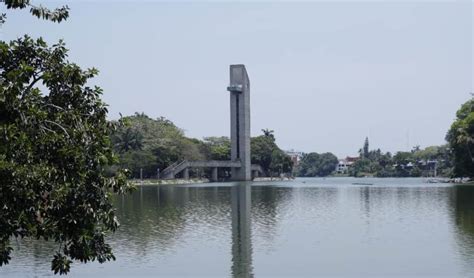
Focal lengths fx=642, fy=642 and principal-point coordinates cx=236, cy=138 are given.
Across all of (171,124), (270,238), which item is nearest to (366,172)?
(171,124)

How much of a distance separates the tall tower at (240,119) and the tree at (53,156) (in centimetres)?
9039

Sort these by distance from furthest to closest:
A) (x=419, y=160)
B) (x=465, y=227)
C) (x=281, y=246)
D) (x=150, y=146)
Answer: (x=419, y=160), (x=150, y=146), (x=465, y=227), (x=281, y=246)

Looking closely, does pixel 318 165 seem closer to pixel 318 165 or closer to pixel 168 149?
pixel 318 165

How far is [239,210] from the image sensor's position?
3422 cm

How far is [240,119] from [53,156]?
94.0m

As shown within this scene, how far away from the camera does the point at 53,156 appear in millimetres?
7434

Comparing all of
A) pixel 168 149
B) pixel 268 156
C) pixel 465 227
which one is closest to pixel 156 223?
pixel 465 227

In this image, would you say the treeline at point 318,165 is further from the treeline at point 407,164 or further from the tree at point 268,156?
the tree at point 268,156

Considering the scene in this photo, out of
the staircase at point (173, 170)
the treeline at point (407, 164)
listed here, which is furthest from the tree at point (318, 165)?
the staircase at point (173, 170)

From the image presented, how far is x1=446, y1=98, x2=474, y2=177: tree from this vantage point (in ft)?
243

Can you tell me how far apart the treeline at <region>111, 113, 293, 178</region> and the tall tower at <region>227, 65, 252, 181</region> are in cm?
658

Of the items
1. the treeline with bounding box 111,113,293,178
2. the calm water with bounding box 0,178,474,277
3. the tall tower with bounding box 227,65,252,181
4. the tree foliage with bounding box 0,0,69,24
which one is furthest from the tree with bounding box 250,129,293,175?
the tree foliage with bounding box 0,0,69,24

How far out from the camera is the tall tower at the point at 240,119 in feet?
326

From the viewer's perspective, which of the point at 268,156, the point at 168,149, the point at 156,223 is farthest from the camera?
the point at 268,156
